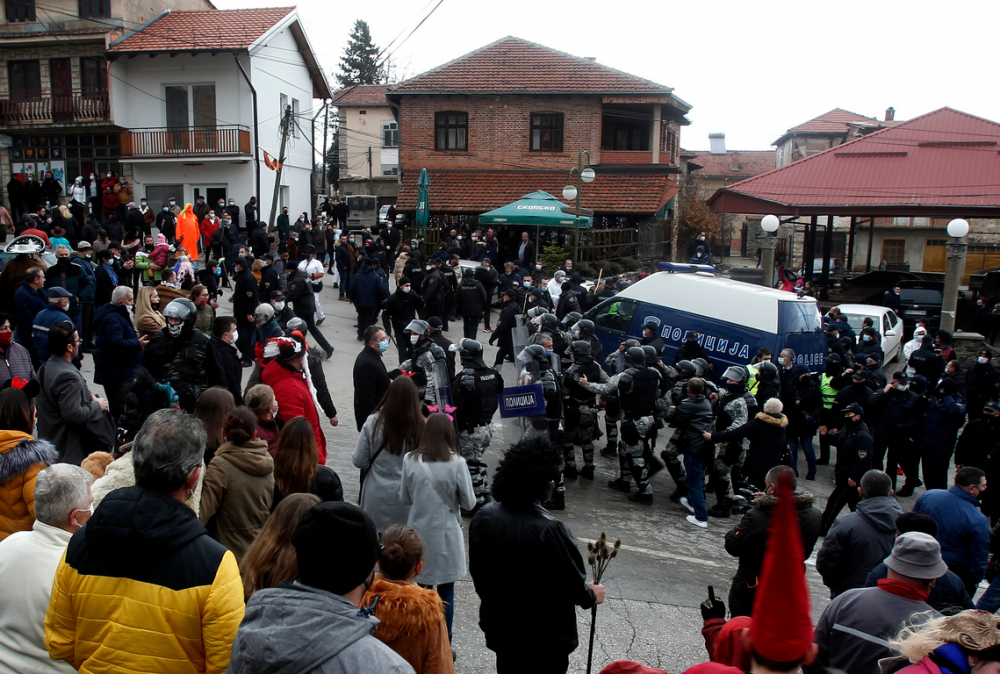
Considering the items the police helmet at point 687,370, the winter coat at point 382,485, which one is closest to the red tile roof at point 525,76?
the police helmet at point 687,370

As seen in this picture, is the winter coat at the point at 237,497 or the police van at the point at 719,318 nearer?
the winter coat at the point at 237,497

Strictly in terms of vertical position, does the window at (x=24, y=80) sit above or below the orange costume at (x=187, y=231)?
above

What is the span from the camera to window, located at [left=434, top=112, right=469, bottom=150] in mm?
29719

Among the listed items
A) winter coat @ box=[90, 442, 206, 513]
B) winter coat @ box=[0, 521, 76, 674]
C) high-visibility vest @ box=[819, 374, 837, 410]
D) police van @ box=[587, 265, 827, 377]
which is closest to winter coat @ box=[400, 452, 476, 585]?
winter coat @ box=[90, 442, 206, 513]

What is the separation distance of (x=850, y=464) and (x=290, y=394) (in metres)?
6.03

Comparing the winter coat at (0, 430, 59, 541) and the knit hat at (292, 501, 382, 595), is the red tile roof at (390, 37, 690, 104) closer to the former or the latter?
the winter coat at (0, 430, 59, 541)

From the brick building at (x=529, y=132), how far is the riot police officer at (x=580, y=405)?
20242mm

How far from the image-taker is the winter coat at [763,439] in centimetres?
790

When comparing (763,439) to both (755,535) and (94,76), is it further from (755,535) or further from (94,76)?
(94,76)

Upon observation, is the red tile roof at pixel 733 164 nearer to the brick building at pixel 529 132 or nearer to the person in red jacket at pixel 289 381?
the brick building at pixel 529 132

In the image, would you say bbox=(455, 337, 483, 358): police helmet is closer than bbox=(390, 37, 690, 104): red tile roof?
Yes

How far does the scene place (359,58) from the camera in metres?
63.5

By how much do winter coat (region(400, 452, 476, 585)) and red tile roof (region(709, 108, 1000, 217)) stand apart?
2277 cm

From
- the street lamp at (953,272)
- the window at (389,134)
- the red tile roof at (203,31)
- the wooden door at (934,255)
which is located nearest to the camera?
the street lamp at (953,272)
